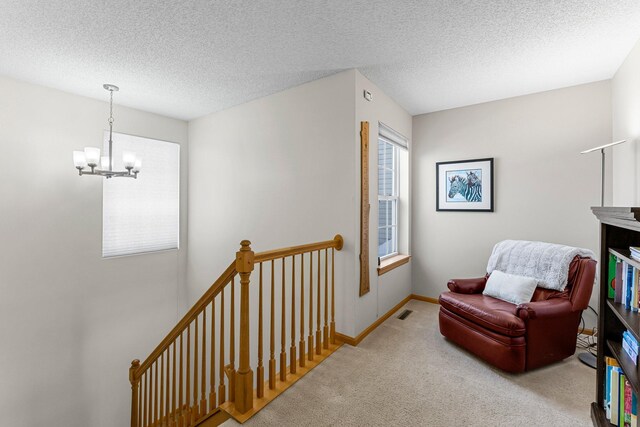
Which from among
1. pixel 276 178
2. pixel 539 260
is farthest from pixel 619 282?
pixel 276 178

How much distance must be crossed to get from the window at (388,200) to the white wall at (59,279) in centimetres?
315

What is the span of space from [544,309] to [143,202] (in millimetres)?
4489

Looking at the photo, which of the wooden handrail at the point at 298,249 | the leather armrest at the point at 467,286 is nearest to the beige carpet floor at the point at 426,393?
the leather armrest at the point at 467,286

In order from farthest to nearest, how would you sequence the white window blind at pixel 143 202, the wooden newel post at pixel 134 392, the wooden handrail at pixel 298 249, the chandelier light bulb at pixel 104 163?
the white window blind at pixel 143 202 → the chandelier light bulb at pixel 104 163 → the wooden newel post at pixel 134 392 → the wooden handrail at pixel 298 249

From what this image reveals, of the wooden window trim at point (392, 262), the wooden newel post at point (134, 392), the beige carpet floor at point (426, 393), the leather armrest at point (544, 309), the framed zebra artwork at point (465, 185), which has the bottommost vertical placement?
the wooden newel post at point (134, 392)

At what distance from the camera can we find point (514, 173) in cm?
324

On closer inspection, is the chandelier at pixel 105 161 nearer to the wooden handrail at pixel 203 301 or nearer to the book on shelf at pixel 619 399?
the wooden handrail at pixel 203 301

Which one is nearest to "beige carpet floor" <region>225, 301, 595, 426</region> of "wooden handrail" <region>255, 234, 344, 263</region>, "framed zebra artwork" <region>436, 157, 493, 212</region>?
"wooden handrail" <region>255, 234, 344, 263</region>

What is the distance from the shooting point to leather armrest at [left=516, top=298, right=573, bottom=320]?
213 cm

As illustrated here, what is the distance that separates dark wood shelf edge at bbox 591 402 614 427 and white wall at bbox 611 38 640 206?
5.20 feet

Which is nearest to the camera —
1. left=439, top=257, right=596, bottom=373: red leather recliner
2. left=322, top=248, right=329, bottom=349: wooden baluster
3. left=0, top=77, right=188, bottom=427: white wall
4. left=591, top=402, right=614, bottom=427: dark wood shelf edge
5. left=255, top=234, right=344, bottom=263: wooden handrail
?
left=591, top=402, right=614, bottom=427: dark wood shelf edge

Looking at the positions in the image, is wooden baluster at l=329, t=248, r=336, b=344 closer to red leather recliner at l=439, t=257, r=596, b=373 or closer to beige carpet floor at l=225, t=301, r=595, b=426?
beige carpet floor at l=225, t=301, r=595, b=426

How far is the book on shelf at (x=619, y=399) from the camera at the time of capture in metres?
1.47

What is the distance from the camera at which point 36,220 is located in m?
2.96
